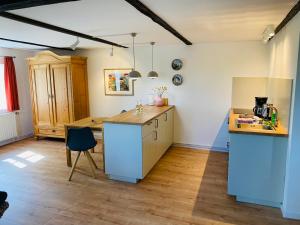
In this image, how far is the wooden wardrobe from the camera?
5.12 meters

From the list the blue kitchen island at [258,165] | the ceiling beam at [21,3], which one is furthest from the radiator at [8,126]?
the blue kitchen island at [258,165]

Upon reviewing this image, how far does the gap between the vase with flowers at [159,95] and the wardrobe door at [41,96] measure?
2483 mm

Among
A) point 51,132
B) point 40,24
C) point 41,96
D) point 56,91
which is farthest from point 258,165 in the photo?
point 41,96

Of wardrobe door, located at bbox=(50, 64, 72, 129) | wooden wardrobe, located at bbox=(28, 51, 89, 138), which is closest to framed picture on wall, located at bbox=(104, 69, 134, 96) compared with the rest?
wooden wardrobe, located at bbox=(28, 51, 89, 138)

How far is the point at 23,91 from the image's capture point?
5781mm

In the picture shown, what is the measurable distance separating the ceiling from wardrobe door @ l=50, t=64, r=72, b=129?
1.46 meters

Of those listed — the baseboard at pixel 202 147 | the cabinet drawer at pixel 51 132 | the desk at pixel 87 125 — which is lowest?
the baseboard at pixel 202 147

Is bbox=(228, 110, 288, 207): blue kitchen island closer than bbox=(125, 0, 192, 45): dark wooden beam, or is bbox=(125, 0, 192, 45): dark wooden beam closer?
bbox=(125, 0, 192, 45): dark wooden beam

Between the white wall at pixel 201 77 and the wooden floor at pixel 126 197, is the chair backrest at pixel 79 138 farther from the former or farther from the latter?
the white wall at pixel 201 77

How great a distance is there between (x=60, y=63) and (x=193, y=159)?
350cm

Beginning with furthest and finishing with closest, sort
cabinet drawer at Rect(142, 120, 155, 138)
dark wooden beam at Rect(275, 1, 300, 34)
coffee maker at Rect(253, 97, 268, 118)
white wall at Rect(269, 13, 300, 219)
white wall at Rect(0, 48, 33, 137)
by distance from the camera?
white wall at Rect(0, 48, 33, 137) → coffee maker at Rect(253, 97, 268, 118) → cabinet drawer at Rect(142, 120, 155, 138) → white wall at Rect(269, 13, 300, 219) → dark wooden beam at Rect(275, 1, 300, 34)

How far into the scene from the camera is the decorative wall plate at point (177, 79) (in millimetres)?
4857

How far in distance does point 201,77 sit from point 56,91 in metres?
3.24

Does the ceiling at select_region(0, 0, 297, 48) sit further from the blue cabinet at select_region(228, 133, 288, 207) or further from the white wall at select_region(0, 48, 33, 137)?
the white wall at select_region(0, 48, 33, 137)
